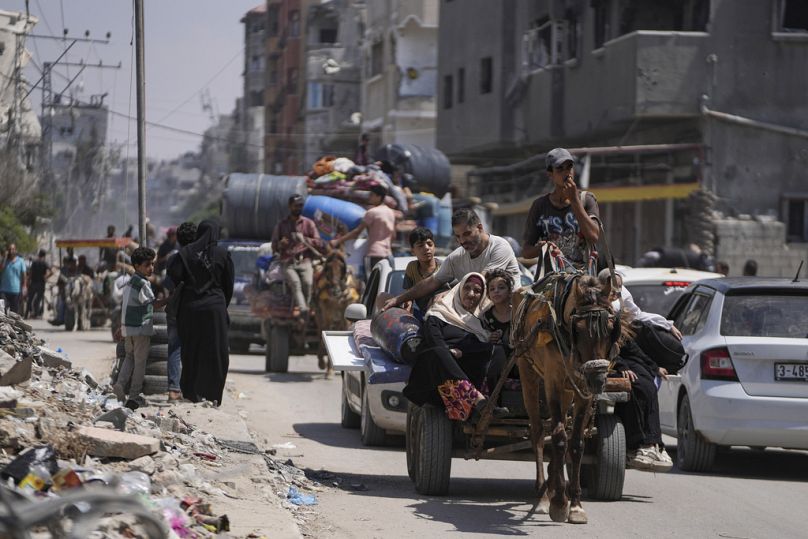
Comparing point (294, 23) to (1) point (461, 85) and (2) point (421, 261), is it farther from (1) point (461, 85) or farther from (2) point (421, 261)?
(2) point (421, 261)

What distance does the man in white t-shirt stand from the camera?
10.4m

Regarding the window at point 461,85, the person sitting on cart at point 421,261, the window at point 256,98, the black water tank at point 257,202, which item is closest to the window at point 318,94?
the window at point 461,85

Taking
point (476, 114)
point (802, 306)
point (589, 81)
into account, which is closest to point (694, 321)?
point (802, 306)

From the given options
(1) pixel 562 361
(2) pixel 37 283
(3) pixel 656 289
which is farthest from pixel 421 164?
(1) pixel 562 361

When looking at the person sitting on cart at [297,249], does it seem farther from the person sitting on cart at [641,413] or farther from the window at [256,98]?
the window at [256,98]

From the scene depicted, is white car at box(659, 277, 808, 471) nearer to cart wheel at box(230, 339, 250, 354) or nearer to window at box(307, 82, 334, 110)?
cart wheel at box(230, 339, 250, 354)

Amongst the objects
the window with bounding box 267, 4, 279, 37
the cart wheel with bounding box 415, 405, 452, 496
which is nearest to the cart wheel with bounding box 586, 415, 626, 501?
the cart wheel with bounding box 415, 405, 452, 496

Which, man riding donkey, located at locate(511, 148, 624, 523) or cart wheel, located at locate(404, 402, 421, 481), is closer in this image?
man riding donkey, located at locate(511, 148, 624, 523)

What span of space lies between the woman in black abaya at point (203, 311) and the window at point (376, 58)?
57442 millimetres

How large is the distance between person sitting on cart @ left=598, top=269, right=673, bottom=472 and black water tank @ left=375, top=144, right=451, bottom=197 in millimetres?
15365

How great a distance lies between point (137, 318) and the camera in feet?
46.5

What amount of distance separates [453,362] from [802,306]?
12.1 ft

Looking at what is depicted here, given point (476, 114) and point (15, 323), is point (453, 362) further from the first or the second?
point (476, 114)

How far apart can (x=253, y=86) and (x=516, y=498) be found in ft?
447
